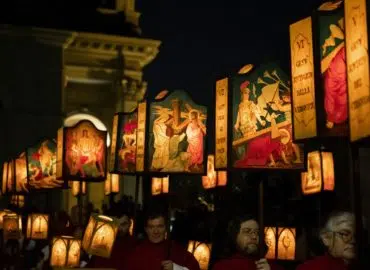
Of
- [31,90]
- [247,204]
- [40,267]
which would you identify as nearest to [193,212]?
[247,204]

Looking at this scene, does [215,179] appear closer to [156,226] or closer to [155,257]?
[155,257]

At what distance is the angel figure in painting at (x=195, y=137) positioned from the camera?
34.7ft

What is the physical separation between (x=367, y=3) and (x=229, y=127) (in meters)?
4.06

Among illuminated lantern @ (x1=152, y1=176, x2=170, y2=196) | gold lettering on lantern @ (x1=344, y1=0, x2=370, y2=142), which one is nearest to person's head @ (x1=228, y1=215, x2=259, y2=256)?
gold lettering on lantern @ (x1=344, y1=0, x2=370, y2=142)

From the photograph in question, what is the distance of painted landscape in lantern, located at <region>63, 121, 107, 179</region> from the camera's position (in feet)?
43.1

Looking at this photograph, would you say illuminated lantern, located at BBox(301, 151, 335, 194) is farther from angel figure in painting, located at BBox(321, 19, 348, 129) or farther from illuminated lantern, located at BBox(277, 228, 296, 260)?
angel figure in painting, located at BBox(321, 19, 348, 129)

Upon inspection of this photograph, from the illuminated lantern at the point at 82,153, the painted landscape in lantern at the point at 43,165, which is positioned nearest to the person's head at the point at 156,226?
the illuminated lantern at the point at 82,153

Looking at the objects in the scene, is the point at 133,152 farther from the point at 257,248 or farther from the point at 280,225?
the point at 257,248

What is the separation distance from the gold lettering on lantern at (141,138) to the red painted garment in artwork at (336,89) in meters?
5.51

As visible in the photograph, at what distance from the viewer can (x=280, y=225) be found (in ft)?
42.4

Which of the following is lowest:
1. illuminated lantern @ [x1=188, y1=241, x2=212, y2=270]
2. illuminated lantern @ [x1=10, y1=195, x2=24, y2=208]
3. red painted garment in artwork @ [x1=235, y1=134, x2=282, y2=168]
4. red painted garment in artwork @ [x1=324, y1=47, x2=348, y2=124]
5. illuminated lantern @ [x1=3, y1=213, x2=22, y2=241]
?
illuminated lantern @ [x1=188, y1=241, x2=212, y2=270]

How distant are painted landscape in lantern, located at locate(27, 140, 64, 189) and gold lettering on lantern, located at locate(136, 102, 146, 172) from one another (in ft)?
15.3

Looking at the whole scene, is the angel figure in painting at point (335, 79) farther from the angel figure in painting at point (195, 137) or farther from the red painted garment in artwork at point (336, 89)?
the angel figure in painting at point (195, 137)

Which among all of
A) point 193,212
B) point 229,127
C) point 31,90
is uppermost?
point 31,90
